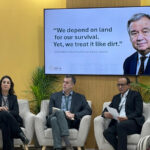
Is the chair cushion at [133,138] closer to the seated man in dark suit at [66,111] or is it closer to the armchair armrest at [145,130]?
the armchair armrest at [145,130]

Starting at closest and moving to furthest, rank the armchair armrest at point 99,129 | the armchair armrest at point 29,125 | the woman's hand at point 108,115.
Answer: the armchair armrest at point 99,129 < the woman's hand at point 108,115 < the armchair armrest at point 29,125

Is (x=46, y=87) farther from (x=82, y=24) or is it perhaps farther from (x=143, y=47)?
(x=143, y=47)

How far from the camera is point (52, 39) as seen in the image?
7621 millimetres

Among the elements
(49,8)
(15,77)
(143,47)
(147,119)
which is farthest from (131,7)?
(15,77)

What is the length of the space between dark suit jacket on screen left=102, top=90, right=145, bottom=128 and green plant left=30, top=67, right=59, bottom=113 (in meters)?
1.34

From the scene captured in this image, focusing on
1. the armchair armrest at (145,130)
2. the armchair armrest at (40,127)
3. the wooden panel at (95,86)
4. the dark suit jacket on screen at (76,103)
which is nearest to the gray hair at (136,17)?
the wooden panel at (95,86)

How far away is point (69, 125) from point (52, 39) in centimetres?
167

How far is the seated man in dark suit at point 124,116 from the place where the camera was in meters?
6.42

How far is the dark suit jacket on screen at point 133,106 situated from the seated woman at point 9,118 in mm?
1510

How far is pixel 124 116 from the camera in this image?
668 centimetres

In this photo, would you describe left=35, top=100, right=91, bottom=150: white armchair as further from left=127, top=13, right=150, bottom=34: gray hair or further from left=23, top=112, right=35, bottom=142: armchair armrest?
left=127, top=13, right=150, bottom=34: gray hair

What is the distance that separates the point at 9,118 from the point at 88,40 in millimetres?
2025

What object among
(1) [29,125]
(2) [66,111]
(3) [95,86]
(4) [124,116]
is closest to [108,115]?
(4) [124,116]

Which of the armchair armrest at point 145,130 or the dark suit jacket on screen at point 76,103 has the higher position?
the dark suit jacket on screen at point 76,103
